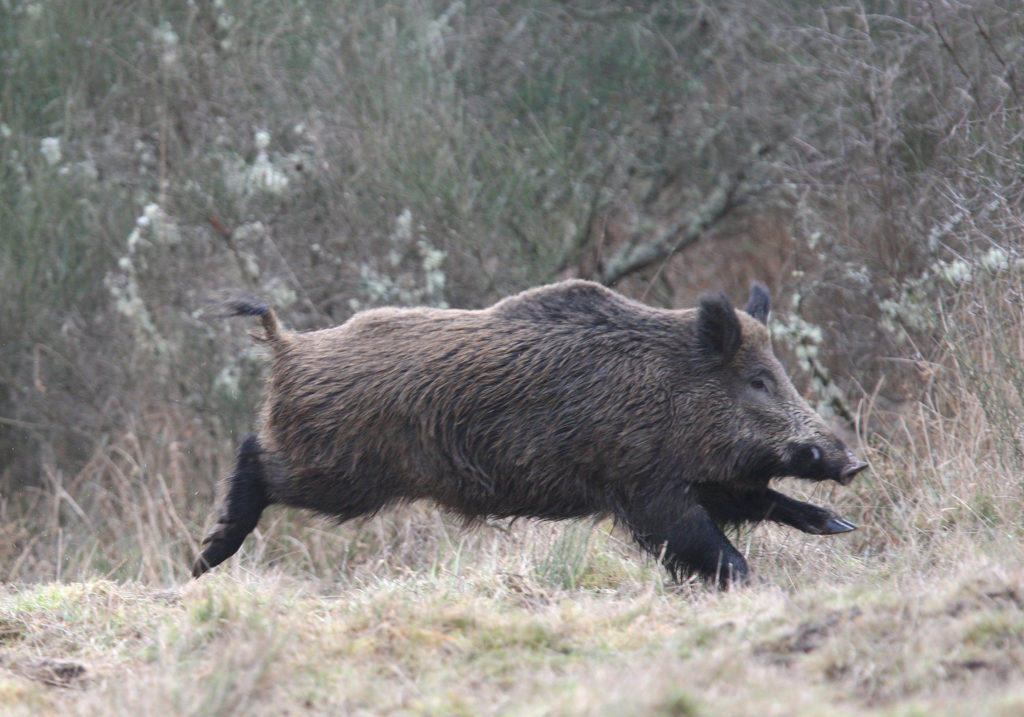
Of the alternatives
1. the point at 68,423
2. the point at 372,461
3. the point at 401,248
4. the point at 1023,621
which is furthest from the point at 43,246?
the point at 1023,621

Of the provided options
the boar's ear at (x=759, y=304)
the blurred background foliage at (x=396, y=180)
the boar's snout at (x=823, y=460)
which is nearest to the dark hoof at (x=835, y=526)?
the boar's snout at (x=823, y=460)

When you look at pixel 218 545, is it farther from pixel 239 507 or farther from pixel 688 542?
pixel 688 542

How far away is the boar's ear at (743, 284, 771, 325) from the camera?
6.09m

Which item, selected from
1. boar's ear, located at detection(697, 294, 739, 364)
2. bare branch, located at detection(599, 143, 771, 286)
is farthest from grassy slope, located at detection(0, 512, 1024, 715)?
bare branch, located at detection(599, 143, 771, 286)

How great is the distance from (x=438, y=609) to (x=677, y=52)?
7.61 metres

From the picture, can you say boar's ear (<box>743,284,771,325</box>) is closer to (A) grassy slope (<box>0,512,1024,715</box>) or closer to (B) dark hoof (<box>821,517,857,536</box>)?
(B) dark hoof (<box>821,517,857,536</box>)

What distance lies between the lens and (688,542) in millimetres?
5098

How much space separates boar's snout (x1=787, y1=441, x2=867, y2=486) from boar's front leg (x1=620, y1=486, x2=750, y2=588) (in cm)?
53

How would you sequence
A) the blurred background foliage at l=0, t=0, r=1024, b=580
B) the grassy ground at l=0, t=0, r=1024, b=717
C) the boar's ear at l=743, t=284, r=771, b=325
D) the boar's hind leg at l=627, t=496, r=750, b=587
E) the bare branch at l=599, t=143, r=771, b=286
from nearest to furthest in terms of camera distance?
the boar's hind leg at l=627, t=496, r=750, b=587, the boar's ear at l=743, t=284, r=771, b=325, the grassy ground at l=0, t=0, r=1024, b=717, the blurred background foliage at l=0, t=0, r=1024, b=580, the bare branch at l=599, t=143, r=771, b=286

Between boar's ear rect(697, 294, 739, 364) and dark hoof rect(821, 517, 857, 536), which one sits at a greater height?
boar's ear rect(697, 294, 739, 364)

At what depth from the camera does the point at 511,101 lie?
10.2 metres

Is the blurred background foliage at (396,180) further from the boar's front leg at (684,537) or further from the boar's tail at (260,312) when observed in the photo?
the boar's front leg at (684,537)

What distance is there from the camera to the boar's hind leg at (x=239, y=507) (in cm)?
545

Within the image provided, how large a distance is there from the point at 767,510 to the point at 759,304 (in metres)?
1.14
